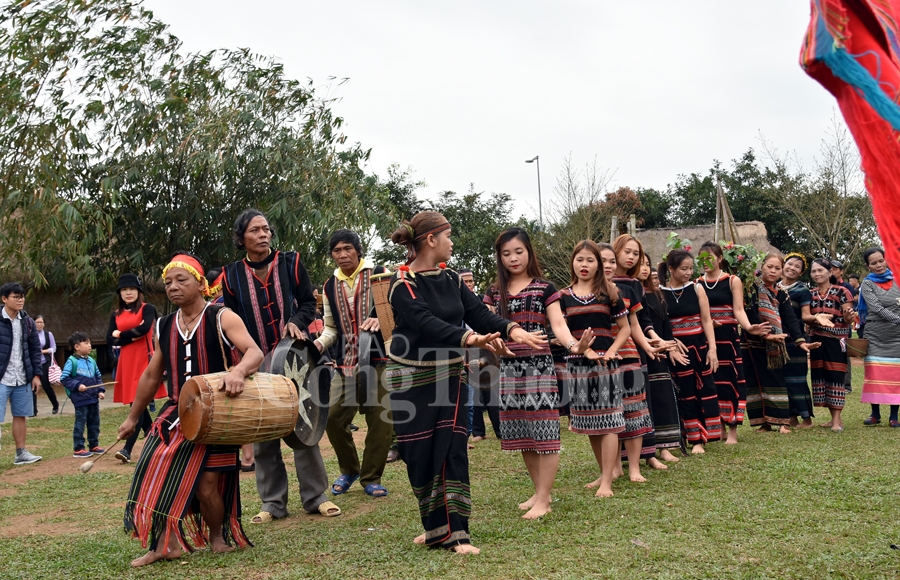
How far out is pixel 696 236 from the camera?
29.8 m

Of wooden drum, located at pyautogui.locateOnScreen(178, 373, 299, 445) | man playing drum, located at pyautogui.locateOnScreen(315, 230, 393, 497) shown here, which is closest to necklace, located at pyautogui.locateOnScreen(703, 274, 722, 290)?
man playing drum, located at pyautogui.locateOnScreen(315, 230, 393, 497)

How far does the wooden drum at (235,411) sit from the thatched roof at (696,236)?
2521 centimetres

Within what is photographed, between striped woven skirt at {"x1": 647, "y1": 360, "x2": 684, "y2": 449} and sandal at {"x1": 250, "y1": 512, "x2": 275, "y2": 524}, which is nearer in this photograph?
sandal at {"x1": 250, "y1": 512, "x2": 275, "y2": 524}

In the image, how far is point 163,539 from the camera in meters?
4.72

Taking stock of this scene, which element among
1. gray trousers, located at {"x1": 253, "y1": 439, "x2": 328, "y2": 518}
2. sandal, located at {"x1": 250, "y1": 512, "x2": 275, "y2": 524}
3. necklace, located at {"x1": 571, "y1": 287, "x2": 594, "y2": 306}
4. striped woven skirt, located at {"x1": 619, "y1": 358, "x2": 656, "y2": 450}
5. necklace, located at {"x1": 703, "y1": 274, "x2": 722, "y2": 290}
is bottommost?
sandal, located at {"x1": 250, "y1": 512, "x2": 275, "y2": 524}

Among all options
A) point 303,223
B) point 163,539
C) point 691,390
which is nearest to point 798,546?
point 163,539

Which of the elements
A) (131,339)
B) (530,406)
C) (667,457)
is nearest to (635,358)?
(667,457)

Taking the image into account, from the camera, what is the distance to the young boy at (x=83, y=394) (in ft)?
31.9

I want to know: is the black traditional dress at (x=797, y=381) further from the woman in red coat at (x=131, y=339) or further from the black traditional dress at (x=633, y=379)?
the woman in red coat at (x=131, y=339)

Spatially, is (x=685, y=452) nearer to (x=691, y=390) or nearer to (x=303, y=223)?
(x=691, y=390)

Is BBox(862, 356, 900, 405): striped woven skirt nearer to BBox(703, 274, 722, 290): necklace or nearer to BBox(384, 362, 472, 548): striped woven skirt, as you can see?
BBox(703, 274, 722, 290): necklace

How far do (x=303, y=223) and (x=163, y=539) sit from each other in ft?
41.6

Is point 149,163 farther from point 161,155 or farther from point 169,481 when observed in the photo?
point 169,481

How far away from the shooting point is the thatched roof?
29.0 m
